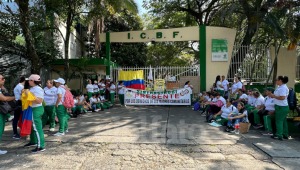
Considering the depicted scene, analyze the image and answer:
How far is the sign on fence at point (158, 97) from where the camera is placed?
15.0 meters

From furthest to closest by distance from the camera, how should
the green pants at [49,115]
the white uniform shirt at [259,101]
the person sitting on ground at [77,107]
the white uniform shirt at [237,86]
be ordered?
1. the white uniform shirt at [237,86]
2. the person sitting on ground at [77,107]
3. the white uniform shirt at [259,101]
4. the green pants at [49,115]

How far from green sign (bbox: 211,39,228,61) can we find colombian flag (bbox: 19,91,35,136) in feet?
39.0

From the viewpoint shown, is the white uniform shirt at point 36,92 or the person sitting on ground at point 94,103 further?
the person sitting on ground at point 94,103

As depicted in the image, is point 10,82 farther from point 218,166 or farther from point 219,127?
point 218,166

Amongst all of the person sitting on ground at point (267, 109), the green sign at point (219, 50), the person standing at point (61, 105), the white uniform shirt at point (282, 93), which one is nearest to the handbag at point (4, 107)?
the person standing at point (61, 105)

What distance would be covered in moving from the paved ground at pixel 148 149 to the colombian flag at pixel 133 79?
637cm

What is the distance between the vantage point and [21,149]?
22.9 ft

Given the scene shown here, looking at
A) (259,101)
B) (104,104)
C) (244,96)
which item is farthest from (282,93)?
(104,104)

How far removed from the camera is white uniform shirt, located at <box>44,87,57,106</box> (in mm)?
8711

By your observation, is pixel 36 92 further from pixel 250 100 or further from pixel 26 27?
pixel 250 100

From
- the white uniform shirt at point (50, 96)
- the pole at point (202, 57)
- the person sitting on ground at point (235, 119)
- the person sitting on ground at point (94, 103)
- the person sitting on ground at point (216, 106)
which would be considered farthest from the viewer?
the pole at point (202, 57)

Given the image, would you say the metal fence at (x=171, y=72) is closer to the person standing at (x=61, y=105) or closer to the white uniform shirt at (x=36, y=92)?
the person standing at (x=61, y=105)

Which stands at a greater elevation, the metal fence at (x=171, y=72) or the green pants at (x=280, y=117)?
the metal fence at (x=171, y=72)

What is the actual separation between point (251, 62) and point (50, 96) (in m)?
12.2
